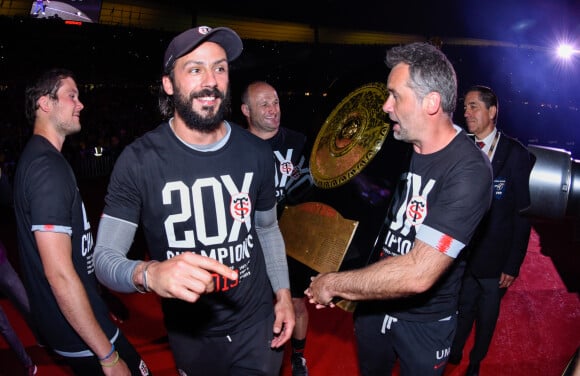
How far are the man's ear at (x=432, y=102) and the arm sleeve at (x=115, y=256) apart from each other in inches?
51.5

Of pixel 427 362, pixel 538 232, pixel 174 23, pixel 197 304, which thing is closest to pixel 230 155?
pixel 197 304

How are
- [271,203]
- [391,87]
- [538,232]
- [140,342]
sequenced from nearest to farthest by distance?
[391,87], [271,203], [140,342], [538,232]

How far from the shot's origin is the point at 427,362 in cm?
186

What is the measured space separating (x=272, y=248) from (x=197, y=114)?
0.73m

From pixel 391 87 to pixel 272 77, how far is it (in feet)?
49.0

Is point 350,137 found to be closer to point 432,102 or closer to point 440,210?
point 432,102

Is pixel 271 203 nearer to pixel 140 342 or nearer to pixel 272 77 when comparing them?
pixel 140 342

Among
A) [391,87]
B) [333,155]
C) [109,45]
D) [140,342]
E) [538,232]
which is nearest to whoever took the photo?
[391,87]

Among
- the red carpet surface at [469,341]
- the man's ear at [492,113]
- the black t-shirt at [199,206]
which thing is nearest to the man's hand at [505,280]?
the red carpet surface at [469,341]

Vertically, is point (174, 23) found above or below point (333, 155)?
above

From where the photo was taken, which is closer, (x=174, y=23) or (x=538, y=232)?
(x=538, y=232)

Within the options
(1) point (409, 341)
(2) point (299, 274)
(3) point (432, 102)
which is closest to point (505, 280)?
(1) point (409, 341)

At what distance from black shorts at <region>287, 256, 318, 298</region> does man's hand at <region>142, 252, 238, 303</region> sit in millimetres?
1273

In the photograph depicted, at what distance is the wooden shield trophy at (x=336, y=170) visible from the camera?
2.09 m
